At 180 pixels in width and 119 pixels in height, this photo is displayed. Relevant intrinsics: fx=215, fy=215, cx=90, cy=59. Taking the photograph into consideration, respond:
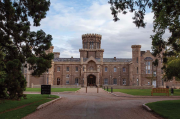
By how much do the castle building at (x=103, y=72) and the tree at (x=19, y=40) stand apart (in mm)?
44588

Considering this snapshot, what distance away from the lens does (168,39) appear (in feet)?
58.5

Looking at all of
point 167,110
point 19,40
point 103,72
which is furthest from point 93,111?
point 103,72

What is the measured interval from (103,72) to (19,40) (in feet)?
167

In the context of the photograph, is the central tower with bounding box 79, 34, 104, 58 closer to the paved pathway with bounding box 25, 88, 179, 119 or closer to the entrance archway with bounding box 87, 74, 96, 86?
the entrance archway with bounding box 87, 74, 96, 86

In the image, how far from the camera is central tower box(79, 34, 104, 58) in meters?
73.4

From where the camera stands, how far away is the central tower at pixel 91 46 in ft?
241

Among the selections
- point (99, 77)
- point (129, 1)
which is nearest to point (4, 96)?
point (129, 1)

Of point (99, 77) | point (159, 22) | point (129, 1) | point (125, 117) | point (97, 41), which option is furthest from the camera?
point (97, 41)

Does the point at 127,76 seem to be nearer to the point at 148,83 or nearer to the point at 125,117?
the point at 148,83

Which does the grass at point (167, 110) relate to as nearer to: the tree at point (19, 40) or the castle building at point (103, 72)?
the tree at point (19, 40)

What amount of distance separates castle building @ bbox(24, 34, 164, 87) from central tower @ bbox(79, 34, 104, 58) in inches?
134

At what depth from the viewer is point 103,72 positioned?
67.2 m

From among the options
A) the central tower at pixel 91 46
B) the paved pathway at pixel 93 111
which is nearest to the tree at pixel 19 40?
the paved pathway at pixel 93 111

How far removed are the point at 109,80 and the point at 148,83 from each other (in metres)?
11.9
